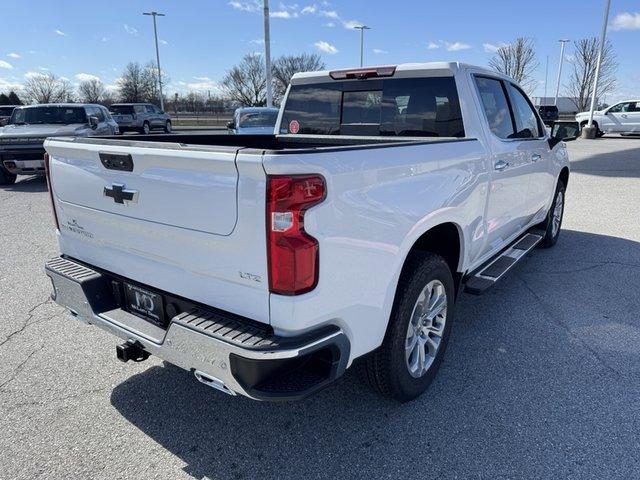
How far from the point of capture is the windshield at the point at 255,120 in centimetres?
1387

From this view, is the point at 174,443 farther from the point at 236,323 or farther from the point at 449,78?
the point at 449,78

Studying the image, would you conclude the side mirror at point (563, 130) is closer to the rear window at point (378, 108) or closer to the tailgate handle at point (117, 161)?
the rear window at point (378, 108)

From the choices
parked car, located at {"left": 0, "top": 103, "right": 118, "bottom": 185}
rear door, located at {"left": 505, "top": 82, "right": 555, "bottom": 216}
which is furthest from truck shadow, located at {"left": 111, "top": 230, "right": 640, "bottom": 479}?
parked car, located at {"left": 0, "top": 103, "right": 118, "bottom": 185}

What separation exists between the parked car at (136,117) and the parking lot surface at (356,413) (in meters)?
27.2

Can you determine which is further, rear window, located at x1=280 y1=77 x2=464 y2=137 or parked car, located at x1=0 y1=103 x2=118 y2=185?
parked car, located at x1=0 y1=103 x2=118 y2=185

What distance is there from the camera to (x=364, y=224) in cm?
216

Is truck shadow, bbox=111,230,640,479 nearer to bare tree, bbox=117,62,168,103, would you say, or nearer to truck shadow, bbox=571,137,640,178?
truck shadow, bbox=571,137,640,178

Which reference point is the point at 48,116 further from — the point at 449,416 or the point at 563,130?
the point at 449,416

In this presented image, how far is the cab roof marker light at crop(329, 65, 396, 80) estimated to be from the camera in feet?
12.4

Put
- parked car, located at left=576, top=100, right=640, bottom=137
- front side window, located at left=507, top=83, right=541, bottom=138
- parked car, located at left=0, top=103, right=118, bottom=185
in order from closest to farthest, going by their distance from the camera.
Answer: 1. front side window, located at left=507, top=83, right=541, bottom=138
2. parked car, located at left=0, top=103, right=118, bottom=185
3. parked car, located at left=576, top=100, right=640, bottom=137

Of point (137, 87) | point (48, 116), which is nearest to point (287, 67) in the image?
point (137, 87)

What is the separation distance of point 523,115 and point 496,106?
0.81 metres

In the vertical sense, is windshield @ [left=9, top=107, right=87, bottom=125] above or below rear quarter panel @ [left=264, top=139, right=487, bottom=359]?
above

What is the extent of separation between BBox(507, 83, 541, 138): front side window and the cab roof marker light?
4.21 ft
